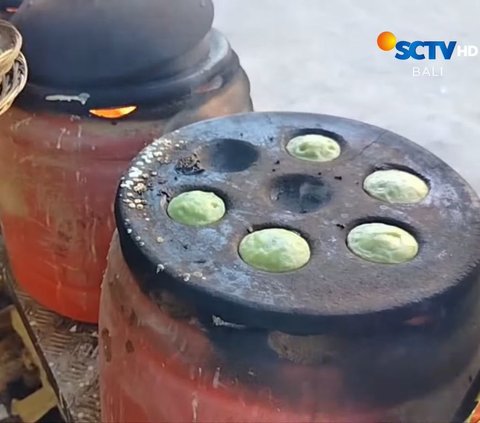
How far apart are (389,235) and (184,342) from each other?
0.36m

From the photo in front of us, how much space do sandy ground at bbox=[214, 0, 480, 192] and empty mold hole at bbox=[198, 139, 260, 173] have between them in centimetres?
138

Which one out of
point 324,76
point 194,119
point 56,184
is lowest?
point 324,76

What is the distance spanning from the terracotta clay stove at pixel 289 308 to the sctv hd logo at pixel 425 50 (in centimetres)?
189

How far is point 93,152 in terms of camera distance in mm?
1780

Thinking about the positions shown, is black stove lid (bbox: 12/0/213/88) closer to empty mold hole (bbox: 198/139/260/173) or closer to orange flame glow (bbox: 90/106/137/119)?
orange flame glow (bbox: 90/106/137/119)

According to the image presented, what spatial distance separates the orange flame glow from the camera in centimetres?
177

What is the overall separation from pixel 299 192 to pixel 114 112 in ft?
1.86

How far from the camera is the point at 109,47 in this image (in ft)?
5.71

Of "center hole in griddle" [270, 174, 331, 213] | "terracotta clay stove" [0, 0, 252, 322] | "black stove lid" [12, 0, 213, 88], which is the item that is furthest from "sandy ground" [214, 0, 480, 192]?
"center hole in griddle" [270, 174, 331, 213]

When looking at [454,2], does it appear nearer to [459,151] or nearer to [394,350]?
[459,151]

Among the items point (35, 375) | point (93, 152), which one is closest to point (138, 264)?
point (93, 152)

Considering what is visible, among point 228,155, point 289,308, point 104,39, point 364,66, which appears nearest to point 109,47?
point 104,39

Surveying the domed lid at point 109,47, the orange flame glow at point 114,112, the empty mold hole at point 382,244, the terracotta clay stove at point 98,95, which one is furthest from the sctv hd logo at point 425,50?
the empty mold hole at point 382,244

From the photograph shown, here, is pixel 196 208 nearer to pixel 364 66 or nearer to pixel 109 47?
pixel 109 47
